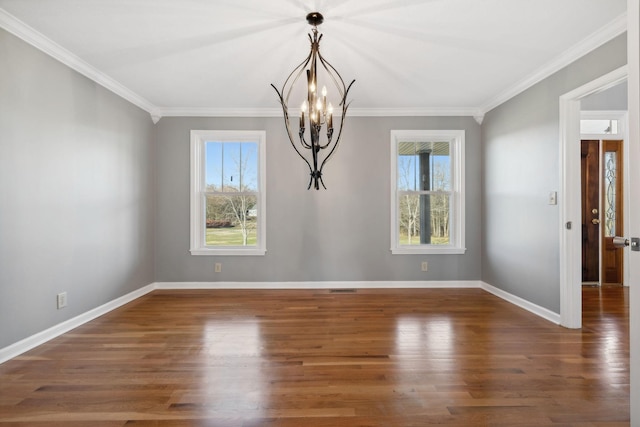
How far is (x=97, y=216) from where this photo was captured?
11.0 ft

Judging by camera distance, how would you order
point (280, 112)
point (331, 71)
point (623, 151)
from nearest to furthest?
point (331, 71) → point (280, 112) → point (623, 151)

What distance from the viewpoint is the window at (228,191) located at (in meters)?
4.53

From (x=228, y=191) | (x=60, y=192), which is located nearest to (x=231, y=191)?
(x=228, y=191)

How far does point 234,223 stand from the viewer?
459cm

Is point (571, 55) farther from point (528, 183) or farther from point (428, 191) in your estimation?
point (428, 191)

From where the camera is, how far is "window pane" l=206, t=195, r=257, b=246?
4582 millimetres

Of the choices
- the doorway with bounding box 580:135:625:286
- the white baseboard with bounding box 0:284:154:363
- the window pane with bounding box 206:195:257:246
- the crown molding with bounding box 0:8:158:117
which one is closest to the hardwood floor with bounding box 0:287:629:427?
the white baseboard with bounding box 0:284:154:363

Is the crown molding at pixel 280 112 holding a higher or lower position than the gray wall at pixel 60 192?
higher

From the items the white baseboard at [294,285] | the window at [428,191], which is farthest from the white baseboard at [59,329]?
the window at [428,191]

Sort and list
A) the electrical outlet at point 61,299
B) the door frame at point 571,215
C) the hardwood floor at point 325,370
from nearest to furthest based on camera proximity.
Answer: the hardwood floor at point 325,370
the electrical outlet at point 61,299
the door frame at point 571,215

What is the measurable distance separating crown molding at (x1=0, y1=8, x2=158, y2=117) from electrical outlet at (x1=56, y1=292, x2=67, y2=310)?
6.70 feet

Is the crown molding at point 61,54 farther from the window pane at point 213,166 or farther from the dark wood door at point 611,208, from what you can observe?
the dark wood door at point 611,208

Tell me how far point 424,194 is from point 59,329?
4314mm

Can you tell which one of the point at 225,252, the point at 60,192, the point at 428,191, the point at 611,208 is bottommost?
the point at 225,252
